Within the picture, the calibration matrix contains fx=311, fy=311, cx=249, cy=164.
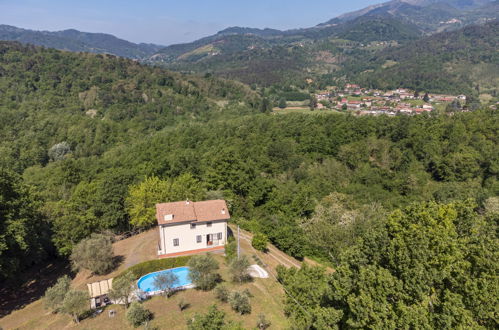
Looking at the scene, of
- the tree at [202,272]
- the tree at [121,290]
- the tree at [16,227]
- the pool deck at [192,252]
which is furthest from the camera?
the pool deck at [192,252]

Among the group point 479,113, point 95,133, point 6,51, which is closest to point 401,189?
point 479,113

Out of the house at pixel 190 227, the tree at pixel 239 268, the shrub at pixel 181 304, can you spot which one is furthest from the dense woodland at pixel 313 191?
the shrub at pixel 181 304

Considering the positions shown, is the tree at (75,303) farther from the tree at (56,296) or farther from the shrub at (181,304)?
the shrub at (181,304)

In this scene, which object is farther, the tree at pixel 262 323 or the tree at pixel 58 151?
the tree at pixel 58 151

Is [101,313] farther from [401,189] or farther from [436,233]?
[401,189]

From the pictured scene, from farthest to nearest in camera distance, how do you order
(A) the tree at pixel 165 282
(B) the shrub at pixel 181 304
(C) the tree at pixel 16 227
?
(C) the tree at pixel 16 227
(A) the tree at pixel 165 282
(B) the shrub at pixel 181 304

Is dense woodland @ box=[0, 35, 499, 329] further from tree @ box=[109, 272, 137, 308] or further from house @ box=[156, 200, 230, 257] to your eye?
tree @ box=[109, 272, 137, 308]

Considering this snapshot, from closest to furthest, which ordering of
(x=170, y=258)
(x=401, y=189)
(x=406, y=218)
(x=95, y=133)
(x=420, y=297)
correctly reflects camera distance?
1. (x=420, y=297)
2. (x=406, y=218)
3. (x=170, y=258)
4. (x=401, y=189)
5. (x=95, y=133)
